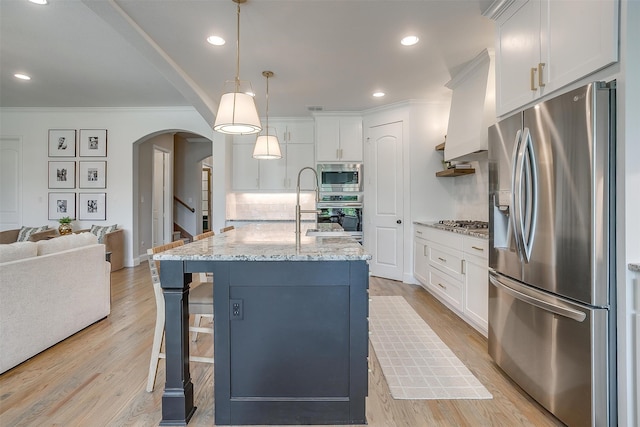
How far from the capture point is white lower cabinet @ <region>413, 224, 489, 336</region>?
2.67 meters

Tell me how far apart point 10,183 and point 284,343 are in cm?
656

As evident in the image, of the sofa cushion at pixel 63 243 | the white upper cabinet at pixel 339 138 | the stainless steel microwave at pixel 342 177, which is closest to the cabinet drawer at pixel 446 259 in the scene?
the stainless steel microwave at pixel 342 177

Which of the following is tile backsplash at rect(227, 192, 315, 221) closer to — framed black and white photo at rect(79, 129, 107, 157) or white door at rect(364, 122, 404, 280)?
white door at rect(364, 122, 404, 280)

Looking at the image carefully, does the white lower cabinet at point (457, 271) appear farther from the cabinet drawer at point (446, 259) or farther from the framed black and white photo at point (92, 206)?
the framed black and white photo at point (92, 206)

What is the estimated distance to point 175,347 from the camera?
65.0 inches

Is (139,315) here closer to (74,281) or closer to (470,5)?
(74,281)

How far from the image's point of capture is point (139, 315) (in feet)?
10.8

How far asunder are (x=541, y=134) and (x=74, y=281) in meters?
3.52

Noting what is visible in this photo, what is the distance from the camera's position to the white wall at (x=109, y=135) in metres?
5.51

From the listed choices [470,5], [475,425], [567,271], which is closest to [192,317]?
[475,425]

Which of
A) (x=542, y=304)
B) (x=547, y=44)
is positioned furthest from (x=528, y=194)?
(x=547, y=44)

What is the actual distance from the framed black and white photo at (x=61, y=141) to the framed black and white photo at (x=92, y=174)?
363 millimetres

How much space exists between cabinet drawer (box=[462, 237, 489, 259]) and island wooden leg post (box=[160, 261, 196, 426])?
7.13 ft

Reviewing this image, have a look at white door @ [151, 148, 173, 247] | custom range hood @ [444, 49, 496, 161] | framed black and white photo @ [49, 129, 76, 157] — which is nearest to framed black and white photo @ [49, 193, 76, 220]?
framed black and white photo @ [49, 129, 76, 157]
